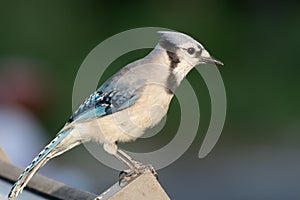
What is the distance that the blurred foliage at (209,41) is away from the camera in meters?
5.66

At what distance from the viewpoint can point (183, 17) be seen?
23.6 ft

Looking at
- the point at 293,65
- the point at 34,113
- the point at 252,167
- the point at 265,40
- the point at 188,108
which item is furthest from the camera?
the point at 265,40

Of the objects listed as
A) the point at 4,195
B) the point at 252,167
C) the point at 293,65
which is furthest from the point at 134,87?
the point at 293,65

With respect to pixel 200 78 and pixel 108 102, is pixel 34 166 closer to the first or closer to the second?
pixel 108 102

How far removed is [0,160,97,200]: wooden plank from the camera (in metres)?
2.07

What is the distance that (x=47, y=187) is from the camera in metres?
2.18

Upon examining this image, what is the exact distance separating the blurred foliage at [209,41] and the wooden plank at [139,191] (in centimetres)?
351

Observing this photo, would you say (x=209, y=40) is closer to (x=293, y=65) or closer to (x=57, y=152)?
(x=293, y=65)

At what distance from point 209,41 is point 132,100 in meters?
4.46

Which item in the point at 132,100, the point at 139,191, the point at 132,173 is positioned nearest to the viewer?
the point at 139,191

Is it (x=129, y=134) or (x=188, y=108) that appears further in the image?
(x=188, y=108)

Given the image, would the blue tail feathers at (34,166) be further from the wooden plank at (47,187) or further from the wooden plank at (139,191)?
the wooden plank at (139,191)

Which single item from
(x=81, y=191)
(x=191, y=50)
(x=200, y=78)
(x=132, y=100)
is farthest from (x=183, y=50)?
(x=200, y=78)

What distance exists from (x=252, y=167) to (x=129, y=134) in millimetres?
2885
